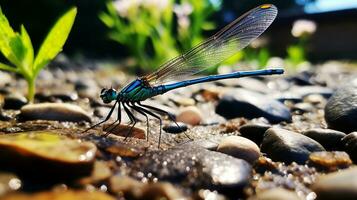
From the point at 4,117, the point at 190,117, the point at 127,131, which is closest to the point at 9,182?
the point at 127,131

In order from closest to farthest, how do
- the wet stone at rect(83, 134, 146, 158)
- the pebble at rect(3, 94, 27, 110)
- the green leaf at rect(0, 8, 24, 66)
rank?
1. the wet stone at rect(83, 134, 146, 158)
2. the green leaf at rect(0, 8, 24, 66)
3. the pebble at rect(3, 94, 27, 110)

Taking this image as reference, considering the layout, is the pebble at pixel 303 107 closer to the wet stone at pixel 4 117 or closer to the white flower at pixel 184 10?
the wet stone at pixel 4 117

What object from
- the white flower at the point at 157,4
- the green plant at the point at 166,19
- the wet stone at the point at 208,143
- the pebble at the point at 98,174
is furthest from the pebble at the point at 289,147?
the white flower at the point at 157,4

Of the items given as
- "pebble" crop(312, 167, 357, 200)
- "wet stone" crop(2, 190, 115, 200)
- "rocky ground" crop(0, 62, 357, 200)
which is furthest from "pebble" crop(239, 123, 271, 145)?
"wet stone" crop(2, 190, 115, 200)

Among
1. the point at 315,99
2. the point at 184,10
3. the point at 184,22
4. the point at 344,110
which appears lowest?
the point at 344,110

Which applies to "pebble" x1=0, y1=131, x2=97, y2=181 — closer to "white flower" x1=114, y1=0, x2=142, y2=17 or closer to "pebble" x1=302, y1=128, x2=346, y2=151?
"pebble" x1=302, y1=128, x2=346, y2=151

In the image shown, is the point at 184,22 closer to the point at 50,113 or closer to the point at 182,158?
the point at 50,113
